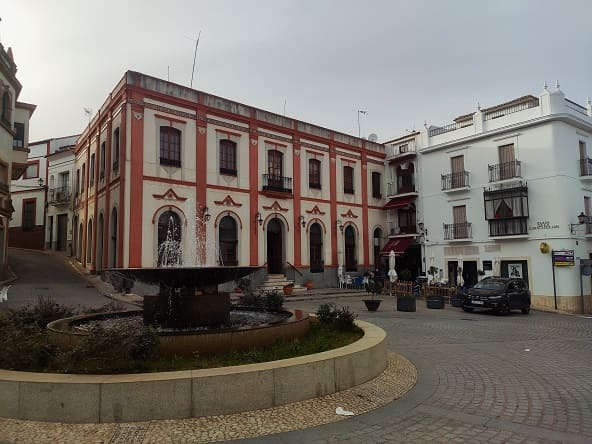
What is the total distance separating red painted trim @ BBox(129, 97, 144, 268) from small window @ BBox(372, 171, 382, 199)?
1600 cm

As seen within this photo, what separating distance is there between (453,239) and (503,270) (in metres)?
3.16

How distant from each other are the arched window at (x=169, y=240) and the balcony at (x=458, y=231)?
15.2 metres

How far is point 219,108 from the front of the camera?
2192cm

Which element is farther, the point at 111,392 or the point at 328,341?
the point at 328,341

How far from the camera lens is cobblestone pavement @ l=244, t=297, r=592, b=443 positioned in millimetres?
4469

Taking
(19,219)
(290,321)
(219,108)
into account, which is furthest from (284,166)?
(19,219)

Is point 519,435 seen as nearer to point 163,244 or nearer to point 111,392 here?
point 111,392

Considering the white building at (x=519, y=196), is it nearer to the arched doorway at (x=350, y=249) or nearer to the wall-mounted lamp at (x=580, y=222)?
the wall-mounted lamp at (x=580, y=222)

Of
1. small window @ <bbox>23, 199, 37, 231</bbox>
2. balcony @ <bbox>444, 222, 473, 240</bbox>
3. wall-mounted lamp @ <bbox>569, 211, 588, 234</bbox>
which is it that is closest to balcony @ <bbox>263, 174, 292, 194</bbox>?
balcony @ <bbox>444, 222, 473, 240</bbox>

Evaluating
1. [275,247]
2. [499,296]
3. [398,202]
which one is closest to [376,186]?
[398,202]

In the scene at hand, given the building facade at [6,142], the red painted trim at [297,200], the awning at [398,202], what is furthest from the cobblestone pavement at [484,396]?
the building facade at [6,142]

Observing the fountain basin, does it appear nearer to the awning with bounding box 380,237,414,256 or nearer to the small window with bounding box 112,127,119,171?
the small window with bounding box 112,127,119,171

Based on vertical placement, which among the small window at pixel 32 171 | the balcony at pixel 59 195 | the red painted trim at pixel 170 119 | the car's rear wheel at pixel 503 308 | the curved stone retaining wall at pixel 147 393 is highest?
the small window at pixel 32 171

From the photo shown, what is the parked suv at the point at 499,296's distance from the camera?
16.9 metres
